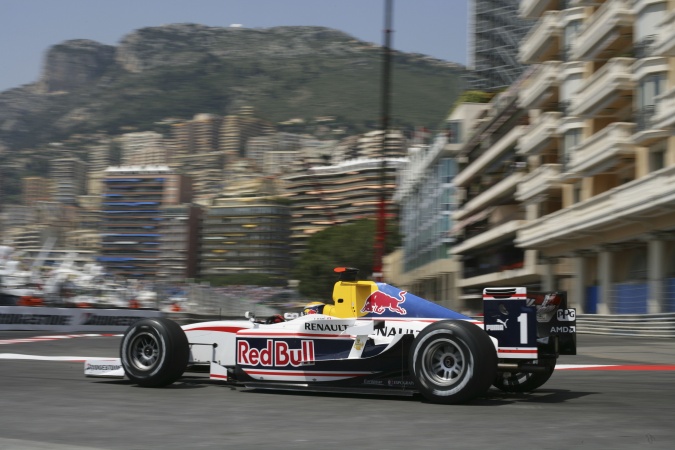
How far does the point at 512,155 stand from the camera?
53.4 meters

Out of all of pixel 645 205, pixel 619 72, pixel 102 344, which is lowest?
pixel 102 344

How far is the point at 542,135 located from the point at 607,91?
7.80 m

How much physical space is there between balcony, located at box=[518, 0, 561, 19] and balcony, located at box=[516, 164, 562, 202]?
27.2ft

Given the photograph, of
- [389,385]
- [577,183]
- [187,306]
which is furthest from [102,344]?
[187,306]

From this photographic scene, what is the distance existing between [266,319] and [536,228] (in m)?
30.4

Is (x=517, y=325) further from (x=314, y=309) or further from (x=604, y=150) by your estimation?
(x=604, y=150)

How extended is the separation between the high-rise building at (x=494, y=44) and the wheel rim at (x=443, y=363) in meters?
76.9

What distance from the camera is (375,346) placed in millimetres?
8367

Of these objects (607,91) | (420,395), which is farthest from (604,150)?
A: (420,395)

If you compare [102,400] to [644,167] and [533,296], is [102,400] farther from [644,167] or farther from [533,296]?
[644,167]

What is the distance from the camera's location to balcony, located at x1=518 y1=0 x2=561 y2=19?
4262 cm

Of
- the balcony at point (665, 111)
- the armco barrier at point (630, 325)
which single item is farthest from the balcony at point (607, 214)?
the armco barrier at point (630, 325)

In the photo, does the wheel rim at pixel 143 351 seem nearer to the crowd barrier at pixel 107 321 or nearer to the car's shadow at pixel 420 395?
the car's shadow at pixel 420 395

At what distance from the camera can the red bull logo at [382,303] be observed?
8555mm
